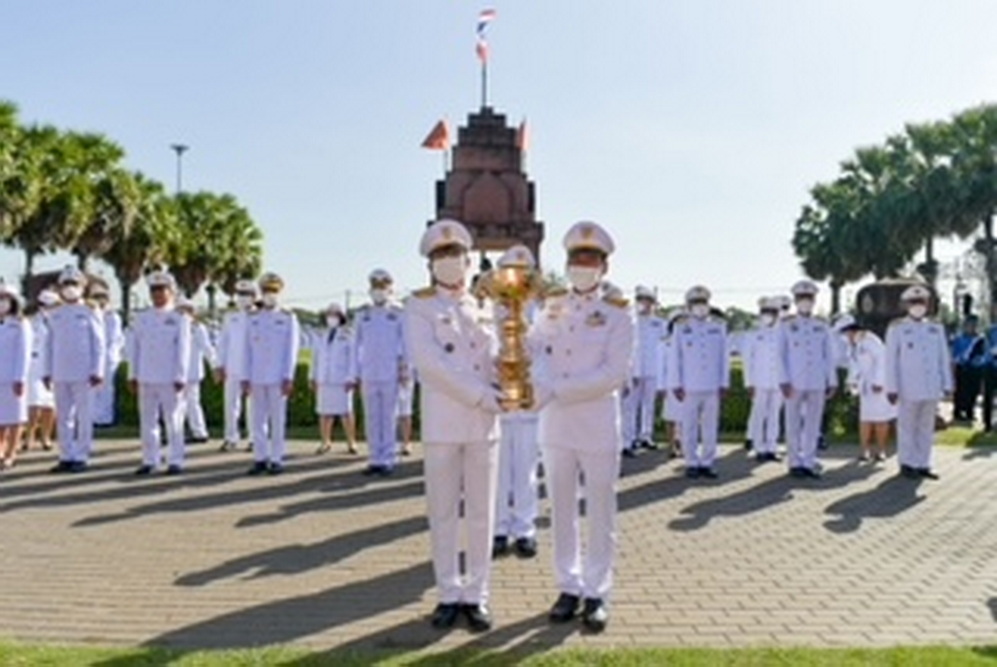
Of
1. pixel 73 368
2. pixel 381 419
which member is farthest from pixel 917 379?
pixel 73 368

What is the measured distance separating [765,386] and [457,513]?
9448 mm

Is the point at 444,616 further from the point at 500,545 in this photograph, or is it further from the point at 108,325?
the point at 108,325

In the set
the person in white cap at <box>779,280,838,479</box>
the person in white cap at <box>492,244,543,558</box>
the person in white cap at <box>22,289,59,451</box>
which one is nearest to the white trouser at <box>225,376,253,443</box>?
the person in white cap at <box>22,289,59,451</box>

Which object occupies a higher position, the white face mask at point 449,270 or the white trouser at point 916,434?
the white face mask at point 449,270

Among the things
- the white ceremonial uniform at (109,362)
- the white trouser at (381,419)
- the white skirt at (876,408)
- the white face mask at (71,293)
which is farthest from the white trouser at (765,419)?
the white face mask at (71,293)

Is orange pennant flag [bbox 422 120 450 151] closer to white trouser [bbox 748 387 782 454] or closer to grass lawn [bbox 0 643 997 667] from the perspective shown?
white trouser [bbox 748 387 782 454]

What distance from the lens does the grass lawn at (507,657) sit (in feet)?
17.2

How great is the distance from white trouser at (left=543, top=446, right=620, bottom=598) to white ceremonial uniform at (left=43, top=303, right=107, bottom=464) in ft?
25.7

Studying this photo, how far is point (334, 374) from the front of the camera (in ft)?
48.2

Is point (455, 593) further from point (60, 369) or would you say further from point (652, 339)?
point (652, 339)

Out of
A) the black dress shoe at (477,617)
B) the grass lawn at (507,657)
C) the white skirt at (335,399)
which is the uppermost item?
the white skirt at (335,399)

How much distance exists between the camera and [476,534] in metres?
6.07

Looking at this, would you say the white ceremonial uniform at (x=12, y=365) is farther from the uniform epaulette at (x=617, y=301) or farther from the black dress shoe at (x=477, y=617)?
the uniform epaulette at (x=617, y=301)

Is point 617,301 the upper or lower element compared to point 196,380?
upper
